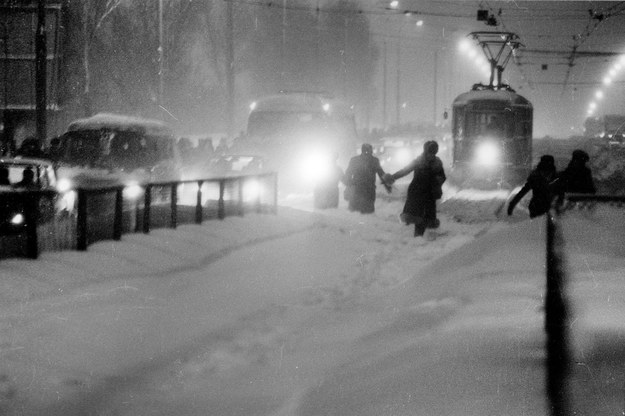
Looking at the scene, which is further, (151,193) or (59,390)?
(151,193)

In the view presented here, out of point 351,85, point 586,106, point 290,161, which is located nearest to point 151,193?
point 290,161

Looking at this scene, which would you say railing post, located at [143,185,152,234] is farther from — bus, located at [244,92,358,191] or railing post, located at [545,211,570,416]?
bus, located at [244,92,358,191]

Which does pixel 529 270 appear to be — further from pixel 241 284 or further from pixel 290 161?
pixel 290 161

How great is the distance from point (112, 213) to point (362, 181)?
7.15 m

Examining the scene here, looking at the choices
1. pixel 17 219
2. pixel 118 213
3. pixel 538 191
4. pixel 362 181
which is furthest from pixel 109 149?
pixel 538 191

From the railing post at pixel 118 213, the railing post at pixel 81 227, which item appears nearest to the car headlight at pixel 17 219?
the railing post at pixel 81 227

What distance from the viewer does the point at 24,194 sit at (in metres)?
10.0

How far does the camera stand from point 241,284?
37.0 ft

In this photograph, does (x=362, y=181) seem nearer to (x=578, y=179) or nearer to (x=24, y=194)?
(x=578, y=179)

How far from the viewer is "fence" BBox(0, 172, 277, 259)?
33.0 feet

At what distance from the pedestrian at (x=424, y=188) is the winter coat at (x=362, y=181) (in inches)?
69.2

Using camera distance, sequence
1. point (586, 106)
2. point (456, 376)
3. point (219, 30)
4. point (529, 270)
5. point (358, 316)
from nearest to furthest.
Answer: point (456, 376) → point (529, 270) → point (358, 316) → point (219, 30) → point (586, 106)

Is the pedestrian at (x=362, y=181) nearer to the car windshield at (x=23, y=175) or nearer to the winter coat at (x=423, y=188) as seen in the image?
the winter coat at (x=423, y=188)

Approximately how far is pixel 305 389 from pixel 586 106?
562 ft
